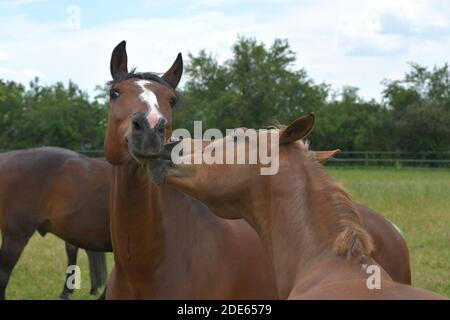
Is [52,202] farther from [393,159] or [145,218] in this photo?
[393,159]

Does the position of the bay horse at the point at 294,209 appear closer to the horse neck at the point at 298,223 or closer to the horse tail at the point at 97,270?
the horse neck at the point at 298,223

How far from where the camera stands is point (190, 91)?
42344 mm

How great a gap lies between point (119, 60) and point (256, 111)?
33.4 metres

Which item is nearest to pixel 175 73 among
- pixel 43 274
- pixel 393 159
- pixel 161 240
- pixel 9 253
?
pixel 161 240

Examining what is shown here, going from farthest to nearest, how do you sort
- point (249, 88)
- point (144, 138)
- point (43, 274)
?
point (249, 88) → point (43, 274) → point (144, 138)

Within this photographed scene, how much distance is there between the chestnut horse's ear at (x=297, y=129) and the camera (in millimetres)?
3074

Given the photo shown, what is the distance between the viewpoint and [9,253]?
6.87m

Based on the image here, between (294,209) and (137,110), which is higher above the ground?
(137,110)

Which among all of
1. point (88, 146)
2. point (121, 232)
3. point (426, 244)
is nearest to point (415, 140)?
point (88, 146)

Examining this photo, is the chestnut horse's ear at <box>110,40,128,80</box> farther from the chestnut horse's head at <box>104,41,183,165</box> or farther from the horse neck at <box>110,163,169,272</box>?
the horse neck at <box>110,163,169,272</box>

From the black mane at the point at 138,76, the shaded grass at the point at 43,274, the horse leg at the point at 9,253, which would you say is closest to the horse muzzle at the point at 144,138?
→ the black mane at the point at 138,76

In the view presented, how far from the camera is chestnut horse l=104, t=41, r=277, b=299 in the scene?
4.00 metres
